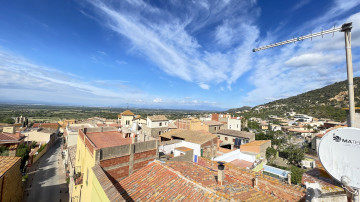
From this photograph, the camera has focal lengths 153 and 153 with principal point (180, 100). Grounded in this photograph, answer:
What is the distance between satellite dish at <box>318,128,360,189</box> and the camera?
303cm

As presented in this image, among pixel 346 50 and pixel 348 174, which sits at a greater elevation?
pixel 346 50

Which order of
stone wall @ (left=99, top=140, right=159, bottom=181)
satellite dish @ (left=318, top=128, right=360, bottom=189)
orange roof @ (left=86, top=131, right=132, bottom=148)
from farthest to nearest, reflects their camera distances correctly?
orange roof @ (left=86, top=131, right=132, bottom=148), stone wall @ (left=99, top=140, right=159, bottom=181), satellite dish @ (left=318, top=128, right=360, bottom=189)

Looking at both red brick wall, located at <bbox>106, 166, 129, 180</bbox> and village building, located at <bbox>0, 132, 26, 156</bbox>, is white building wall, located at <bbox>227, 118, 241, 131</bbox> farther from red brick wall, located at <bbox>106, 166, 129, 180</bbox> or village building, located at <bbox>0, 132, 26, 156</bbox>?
village building, located at <bbox>0, 132, 26, 156</bbox>

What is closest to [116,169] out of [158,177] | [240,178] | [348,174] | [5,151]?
[158,177]

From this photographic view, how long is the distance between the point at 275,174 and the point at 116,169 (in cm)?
2108

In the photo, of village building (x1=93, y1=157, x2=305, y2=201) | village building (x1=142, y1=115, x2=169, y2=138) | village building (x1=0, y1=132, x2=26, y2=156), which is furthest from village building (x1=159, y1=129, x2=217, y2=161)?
village building (x1=0, y1=132, x2=26, y2=156)

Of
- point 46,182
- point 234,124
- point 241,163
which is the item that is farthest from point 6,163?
point 234,124

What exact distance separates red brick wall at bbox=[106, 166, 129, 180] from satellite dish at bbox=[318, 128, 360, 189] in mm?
10311

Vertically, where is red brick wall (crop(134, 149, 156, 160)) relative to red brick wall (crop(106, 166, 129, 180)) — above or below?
above

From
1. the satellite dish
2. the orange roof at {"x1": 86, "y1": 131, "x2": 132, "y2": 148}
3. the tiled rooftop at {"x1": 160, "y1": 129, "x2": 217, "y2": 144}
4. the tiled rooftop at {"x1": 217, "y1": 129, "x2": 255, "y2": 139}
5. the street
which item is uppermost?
the satellite dish

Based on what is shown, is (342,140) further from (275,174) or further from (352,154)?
(275,174)

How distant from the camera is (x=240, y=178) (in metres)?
9.55

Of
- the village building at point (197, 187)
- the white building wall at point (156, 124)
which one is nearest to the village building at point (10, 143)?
the white building wall at point (156, 124)

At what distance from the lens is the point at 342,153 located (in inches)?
127
